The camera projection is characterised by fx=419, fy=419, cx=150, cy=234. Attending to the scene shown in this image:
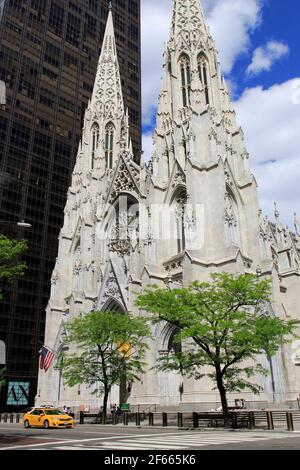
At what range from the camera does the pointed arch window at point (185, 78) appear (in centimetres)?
4281

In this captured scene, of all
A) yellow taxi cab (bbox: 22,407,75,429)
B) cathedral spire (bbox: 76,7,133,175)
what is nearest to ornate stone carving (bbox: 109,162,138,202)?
cathedral spire (bbox: 76,7,133,175)

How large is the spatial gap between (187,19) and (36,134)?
1225 inches

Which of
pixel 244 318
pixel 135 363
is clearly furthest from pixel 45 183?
pixel 244 318

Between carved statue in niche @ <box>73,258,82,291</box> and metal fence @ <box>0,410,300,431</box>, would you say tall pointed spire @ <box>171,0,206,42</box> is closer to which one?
carved statue in niche @ <box>73,258,82,291</box>

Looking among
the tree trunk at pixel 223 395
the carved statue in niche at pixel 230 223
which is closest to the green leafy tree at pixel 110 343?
the tree trunk at pixel 223 395

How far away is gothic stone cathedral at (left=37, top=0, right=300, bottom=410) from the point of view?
31.2 m

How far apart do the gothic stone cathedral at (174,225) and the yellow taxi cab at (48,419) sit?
6032 millimetres

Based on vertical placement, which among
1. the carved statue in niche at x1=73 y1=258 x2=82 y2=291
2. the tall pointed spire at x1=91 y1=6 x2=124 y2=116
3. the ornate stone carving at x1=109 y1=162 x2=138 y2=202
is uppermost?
the tall pointed spire at x1=91 y1=6 x2=124 y2=116

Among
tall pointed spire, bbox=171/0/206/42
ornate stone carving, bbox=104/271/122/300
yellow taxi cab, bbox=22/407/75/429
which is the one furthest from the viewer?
tall pointed spire, bbox=171/0/206/42

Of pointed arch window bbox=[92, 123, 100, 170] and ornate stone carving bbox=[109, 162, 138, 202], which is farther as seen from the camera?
pointed arch window bbox=[92, 123, 100, 170]

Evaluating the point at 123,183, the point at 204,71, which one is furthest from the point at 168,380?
the point at 204,71

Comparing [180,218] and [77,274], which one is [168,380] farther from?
[77,274]

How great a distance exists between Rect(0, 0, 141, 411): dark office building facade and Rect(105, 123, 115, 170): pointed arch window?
556 inches

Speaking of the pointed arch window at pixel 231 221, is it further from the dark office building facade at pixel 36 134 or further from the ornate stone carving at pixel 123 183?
the dark office building facade at pixel 36 134
